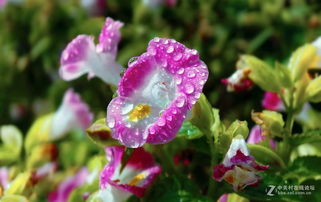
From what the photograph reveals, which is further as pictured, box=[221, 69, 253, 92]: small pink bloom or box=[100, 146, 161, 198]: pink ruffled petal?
box=[221, 69, 253, 92]: small pink bloom

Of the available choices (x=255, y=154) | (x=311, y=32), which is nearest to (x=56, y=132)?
(x=255, y=154)

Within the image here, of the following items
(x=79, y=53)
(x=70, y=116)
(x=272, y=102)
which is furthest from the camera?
(x=70, y=116)

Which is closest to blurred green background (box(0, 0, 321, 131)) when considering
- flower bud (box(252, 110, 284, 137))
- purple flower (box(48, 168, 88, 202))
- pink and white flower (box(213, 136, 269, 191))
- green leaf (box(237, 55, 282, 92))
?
purple flower (box(48, 168, 88, 202))

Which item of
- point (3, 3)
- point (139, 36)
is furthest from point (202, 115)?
point (3, 3)

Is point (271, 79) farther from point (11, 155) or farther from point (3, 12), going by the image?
point (3, 12)

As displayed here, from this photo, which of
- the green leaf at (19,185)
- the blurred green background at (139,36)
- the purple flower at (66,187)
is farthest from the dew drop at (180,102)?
the blurred green background at (139,36)

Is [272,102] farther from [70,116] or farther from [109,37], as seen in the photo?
[70,116]

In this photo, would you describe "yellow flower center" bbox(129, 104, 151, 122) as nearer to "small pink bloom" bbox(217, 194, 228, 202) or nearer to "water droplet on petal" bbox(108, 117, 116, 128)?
"water droplet on petal" bbox(108, 117, 116, 128)
